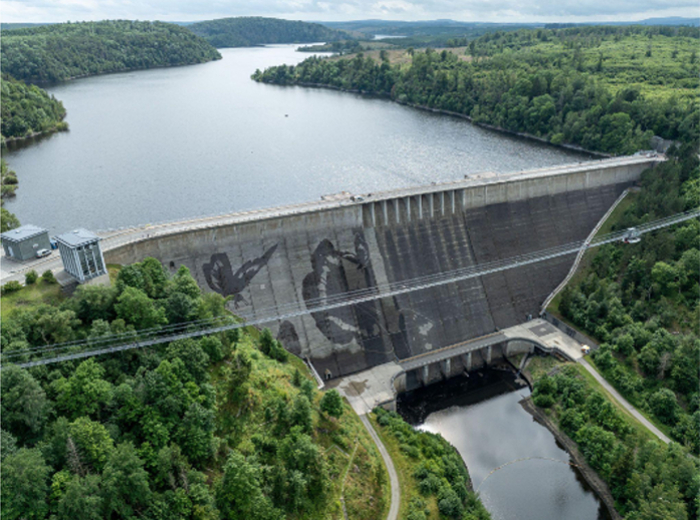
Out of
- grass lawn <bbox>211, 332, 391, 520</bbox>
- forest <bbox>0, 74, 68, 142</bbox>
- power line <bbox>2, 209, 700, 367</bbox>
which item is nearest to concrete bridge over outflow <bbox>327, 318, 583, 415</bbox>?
grass lawn <bbox>211, 332, 391, 520</bbox>

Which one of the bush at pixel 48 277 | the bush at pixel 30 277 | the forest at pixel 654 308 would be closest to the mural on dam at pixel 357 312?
the forest at pixel 654 308

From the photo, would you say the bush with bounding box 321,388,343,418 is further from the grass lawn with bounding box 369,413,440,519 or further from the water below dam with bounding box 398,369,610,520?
the water below dam with bounding box 398,369,610,520

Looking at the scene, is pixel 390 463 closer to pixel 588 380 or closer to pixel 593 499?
pixel 593 499

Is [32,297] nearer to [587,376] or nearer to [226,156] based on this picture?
[587,376]

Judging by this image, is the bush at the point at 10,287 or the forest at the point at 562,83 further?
the forest at the point at 562,83

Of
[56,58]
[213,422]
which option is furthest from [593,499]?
[56,58]

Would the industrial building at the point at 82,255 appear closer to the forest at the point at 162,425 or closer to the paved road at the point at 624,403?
the forest at the point at 162,425
